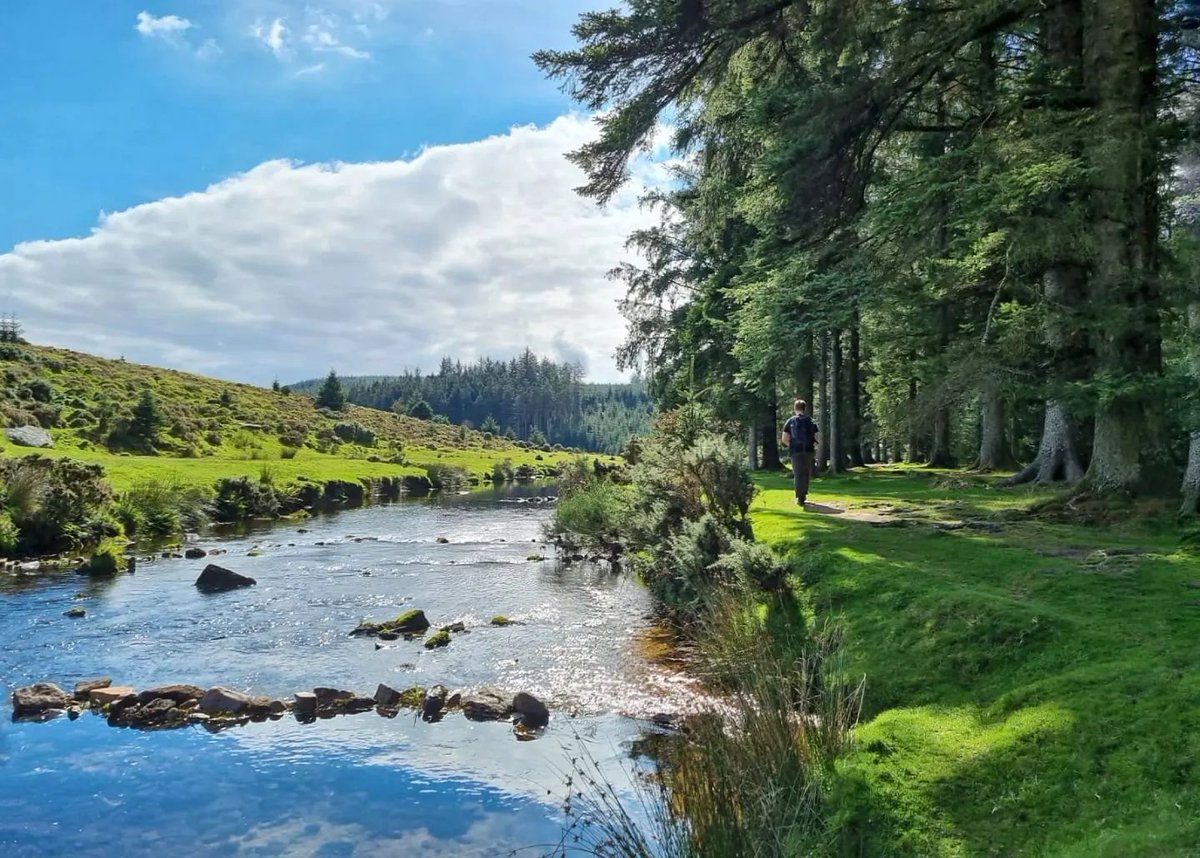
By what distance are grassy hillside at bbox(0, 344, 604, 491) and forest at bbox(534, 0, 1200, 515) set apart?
23.9 meters

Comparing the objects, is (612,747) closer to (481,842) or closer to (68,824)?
(481,842)

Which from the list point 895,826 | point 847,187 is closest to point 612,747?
point 895,826

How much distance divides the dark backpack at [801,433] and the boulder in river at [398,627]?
8.08 metres

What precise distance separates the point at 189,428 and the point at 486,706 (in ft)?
169

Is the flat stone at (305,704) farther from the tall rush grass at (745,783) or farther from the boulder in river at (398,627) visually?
the tall rush grass at (745,783)

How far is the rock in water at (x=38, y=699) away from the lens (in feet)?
32.2

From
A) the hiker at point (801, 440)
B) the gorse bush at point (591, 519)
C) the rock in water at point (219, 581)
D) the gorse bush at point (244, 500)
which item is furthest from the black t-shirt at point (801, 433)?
the gorse bush at point (244, 500)

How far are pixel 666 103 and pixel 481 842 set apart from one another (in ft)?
44.7

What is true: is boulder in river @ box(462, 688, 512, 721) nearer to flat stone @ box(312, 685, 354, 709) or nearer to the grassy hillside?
flat stone @ box(312, 685, 354, 709)

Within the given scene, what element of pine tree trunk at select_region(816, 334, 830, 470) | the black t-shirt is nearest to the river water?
the black t-shirt

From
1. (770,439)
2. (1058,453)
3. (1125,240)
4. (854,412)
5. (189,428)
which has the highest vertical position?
(1125,240)

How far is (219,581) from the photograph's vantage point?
17.8 metres

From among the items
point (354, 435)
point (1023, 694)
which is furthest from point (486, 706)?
point (354, 435)

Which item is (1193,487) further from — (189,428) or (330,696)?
(189,428)
